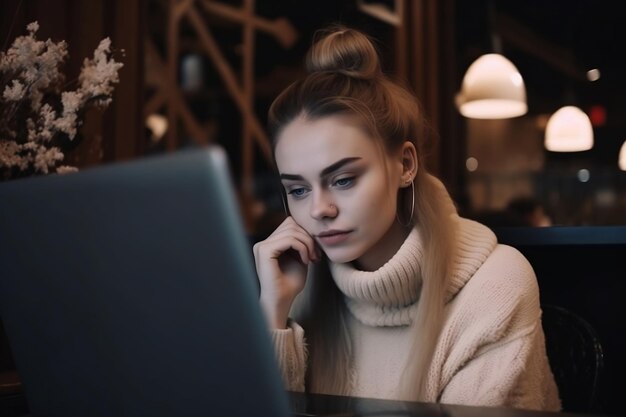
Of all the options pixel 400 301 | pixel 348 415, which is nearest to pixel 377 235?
pixel 400 301

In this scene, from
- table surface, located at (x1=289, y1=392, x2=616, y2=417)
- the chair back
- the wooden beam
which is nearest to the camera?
table surface, located at (x1=289, y1=392, x2=616, y2=417)

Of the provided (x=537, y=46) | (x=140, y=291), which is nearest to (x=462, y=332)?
(x=140, y=291)

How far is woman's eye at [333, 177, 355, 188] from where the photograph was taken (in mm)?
1206

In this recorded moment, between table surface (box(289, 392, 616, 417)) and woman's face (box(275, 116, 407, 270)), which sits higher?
woman's face (box(275, 116, 407, 270))

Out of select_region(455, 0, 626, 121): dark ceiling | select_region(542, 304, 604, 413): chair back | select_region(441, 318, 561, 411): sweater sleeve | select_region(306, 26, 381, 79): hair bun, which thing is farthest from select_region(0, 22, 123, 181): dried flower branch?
select_region(455, 0, 626, 121): dark ceiling

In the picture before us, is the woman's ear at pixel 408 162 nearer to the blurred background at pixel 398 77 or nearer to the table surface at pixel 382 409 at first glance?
the blurred background at pixel 398 77

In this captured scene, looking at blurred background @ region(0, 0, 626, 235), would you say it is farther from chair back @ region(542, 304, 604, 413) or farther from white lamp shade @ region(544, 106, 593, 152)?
chair back @ region(542, 304, 604, 413)

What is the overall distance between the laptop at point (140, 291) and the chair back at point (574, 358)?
39.7 inches

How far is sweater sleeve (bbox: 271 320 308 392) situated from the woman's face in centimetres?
14

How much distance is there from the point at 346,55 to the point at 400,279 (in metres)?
0.40

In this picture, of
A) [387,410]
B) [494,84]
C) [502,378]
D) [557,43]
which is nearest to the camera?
[387,410]

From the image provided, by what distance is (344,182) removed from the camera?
1.21 metres

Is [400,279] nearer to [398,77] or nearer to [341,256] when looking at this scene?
[341,256]

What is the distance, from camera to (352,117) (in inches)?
49.2
